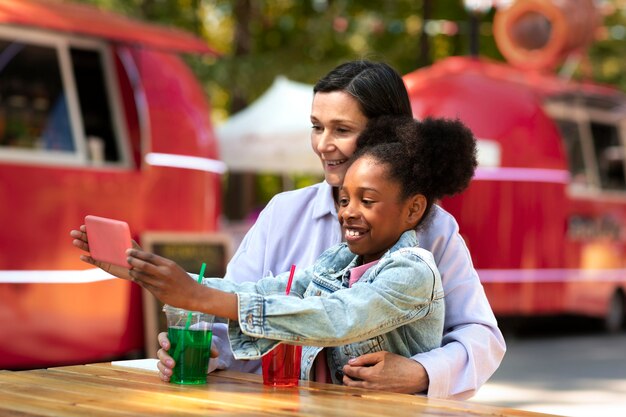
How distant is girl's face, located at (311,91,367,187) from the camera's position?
391 cm

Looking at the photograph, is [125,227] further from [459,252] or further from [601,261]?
[601,261]

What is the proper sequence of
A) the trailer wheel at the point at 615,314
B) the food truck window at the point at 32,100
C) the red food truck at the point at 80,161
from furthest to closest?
the trailer wheel at the point at 615,314 → the food truck window at the point at 32,100 → the red food truck at the point at 80,161

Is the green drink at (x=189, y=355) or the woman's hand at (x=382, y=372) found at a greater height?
the green drink at (x=189, y=355)

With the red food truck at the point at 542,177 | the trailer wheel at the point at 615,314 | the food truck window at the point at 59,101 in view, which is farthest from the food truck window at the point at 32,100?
the trailer wheel at the point at 615,314

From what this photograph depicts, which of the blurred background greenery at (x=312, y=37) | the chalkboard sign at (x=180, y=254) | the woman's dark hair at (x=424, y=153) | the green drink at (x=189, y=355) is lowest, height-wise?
the chalkboard sign at (x=180, y=254)

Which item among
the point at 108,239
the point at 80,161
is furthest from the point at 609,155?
the point at 108,239

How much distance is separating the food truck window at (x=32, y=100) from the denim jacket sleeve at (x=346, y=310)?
6043 millimetres

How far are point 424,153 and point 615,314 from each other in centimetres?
1287

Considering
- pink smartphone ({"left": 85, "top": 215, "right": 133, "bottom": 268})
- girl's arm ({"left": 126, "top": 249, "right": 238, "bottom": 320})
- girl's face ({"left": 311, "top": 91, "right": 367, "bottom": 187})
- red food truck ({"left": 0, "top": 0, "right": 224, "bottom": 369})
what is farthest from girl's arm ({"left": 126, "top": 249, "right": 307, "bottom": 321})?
red food truck ({"left": 0, "top": 0, "right": 224, "bottom": 369})

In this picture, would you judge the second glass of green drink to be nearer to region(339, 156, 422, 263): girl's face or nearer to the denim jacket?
the denim jacket

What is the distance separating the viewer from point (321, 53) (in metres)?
20.8

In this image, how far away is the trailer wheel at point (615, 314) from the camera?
51.3 ft

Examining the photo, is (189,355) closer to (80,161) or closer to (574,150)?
(80,161)

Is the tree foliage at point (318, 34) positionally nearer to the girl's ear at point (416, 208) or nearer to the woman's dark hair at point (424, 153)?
the woman's dark hair at point (424, 153)
